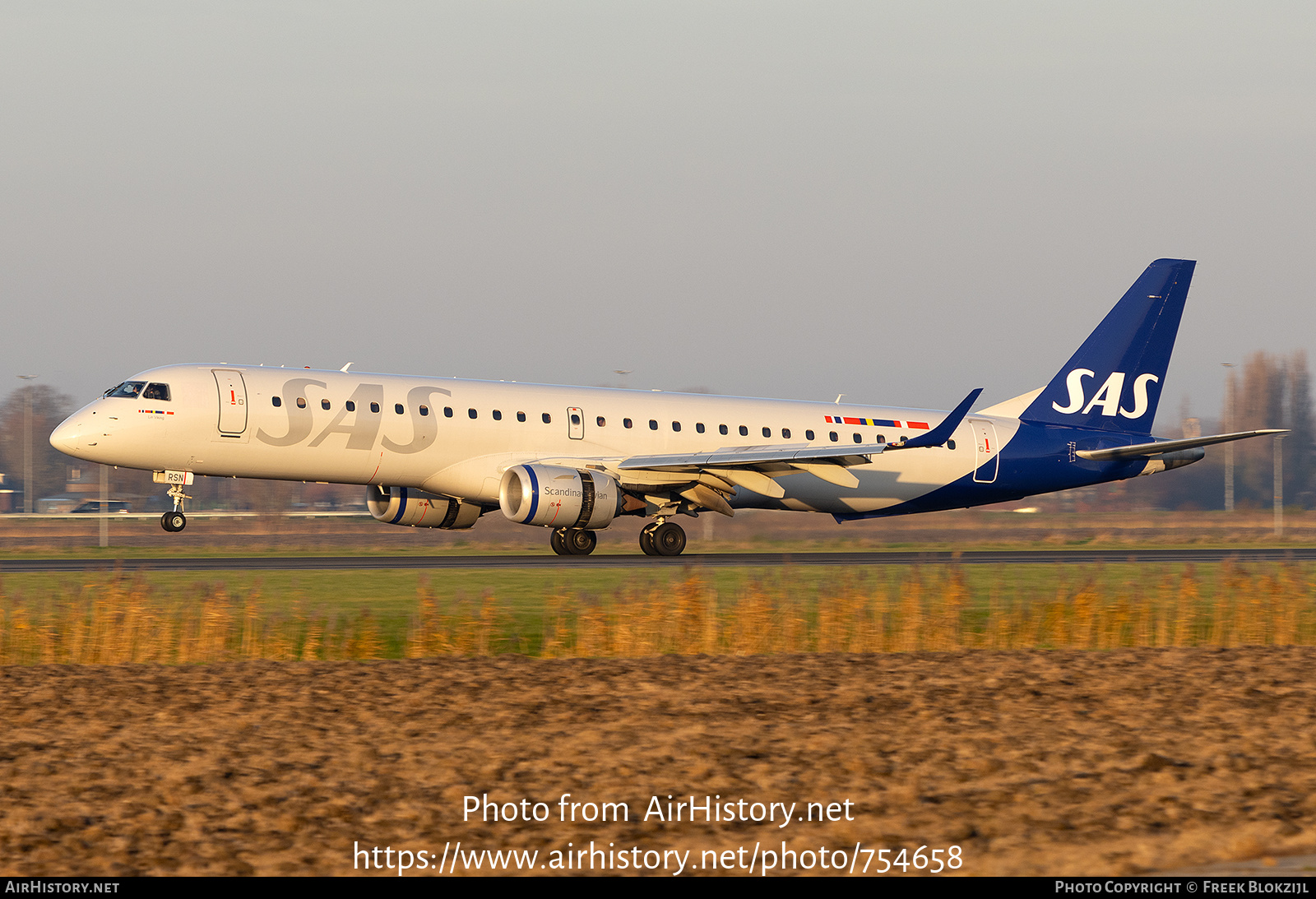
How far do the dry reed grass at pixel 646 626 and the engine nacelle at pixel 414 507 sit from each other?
42.3 feet

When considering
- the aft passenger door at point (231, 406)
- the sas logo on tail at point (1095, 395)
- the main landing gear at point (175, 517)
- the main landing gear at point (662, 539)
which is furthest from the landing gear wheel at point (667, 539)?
the sas logo on tail at point (1095, 395)

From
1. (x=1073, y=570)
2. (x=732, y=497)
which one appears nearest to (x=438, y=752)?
(x=1073, y=570)

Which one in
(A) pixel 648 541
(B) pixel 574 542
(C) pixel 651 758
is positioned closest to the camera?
(C) pixel 651 758

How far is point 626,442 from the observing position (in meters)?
33.1

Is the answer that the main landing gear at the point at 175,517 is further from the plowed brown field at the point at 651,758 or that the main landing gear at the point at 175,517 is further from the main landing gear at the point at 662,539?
the plowed brown field at the point at 651,758

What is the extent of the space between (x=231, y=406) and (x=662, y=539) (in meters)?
10.5

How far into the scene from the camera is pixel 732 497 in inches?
1316

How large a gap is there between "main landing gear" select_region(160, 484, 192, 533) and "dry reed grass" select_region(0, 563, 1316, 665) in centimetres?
953

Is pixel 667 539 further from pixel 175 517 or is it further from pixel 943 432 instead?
pixel 175 517

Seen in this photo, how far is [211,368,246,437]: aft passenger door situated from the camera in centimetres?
2950

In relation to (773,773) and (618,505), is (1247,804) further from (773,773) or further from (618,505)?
(618,505)

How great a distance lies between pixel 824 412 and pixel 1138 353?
9460 mm

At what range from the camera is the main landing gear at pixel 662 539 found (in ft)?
108

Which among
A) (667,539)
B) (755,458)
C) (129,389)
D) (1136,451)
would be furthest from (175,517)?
(1136,451)
